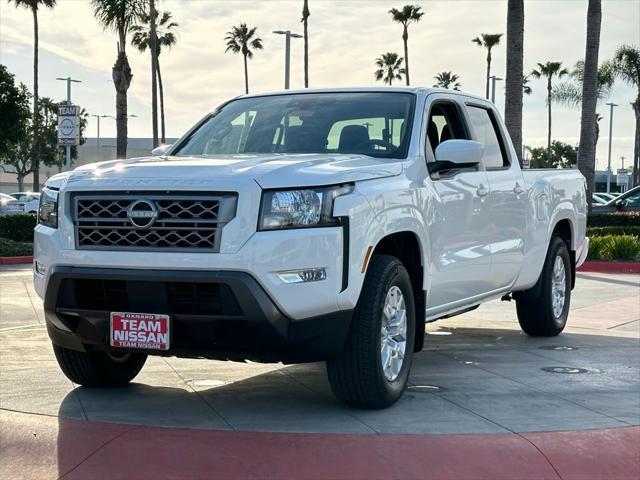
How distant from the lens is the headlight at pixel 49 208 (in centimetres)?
591

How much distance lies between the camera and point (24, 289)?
1307cm

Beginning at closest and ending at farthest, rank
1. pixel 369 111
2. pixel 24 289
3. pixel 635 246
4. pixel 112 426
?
pixel 112 426 < pixel 369 111 < pixel 24 289 < pixel 635 246

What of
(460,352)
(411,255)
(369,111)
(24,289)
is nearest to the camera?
(411,255)

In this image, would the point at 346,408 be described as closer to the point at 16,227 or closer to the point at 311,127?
the point at 311,127

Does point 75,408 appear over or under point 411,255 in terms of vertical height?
under

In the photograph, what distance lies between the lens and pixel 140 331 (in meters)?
5.48

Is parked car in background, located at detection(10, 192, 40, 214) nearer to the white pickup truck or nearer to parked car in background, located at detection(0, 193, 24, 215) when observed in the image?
parked car in background, located at detection(0, 193, 24, 215)

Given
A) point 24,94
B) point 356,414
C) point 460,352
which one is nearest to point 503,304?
point 460,352

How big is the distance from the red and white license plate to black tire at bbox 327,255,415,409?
989 mm

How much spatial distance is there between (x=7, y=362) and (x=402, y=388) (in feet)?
10.4

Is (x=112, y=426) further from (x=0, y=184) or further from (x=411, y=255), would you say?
(x=0, y=184)

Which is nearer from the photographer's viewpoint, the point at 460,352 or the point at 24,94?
the point at 460,352

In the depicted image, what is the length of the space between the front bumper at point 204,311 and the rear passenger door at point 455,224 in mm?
1438

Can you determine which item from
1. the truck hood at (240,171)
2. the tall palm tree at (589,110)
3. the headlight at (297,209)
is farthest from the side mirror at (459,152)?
the tall palm tree at (589,110)
